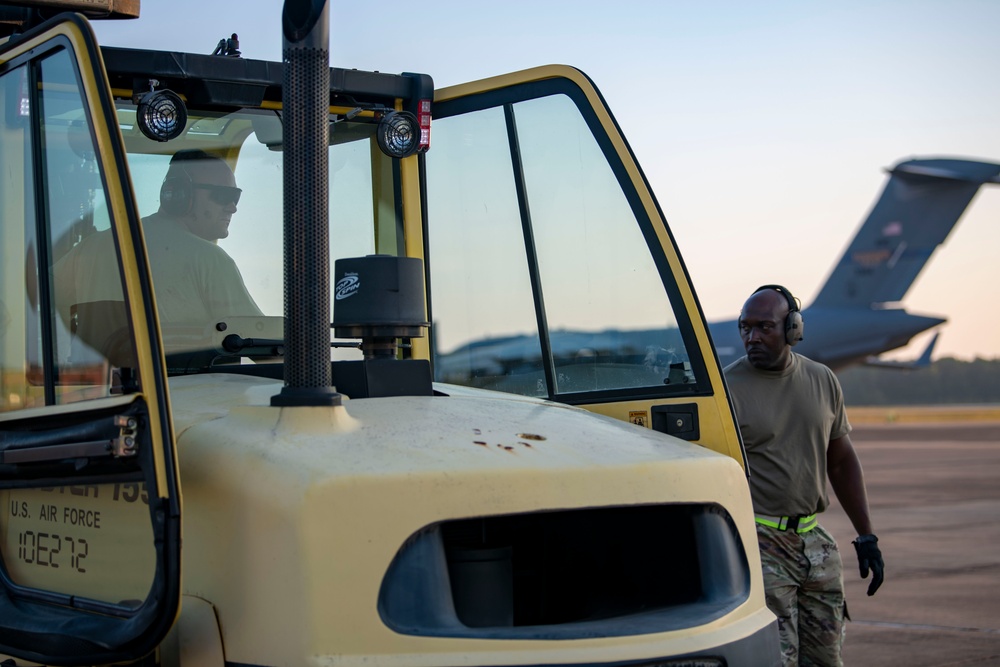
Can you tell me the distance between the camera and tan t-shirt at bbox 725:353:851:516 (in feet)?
16.7

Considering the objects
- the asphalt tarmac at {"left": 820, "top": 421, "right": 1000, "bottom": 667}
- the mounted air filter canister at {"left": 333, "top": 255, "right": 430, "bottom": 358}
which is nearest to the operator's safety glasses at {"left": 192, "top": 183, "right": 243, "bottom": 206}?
the mounted air filter canister at {"left": 333, "top": 255, "right": 430, "bottom": 358}

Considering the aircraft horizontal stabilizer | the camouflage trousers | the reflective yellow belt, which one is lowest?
the aircraft horizontal stabilizer

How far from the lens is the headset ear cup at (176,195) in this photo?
3.52m

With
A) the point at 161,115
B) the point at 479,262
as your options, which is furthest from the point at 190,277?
the point at 479,262

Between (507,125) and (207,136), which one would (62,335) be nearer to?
(207,136)

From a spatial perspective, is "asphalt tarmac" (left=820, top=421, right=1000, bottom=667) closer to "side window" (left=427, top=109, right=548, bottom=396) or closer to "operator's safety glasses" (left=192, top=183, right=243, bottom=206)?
"side window" (left=427, top=109, right=548, bottom=396)

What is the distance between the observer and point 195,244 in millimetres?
3506

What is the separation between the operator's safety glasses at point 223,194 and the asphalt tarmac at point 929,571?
5.06m

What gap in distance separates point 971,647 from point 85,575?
6.35m

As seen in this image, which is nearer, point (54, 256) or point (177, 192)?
point (54, 256)

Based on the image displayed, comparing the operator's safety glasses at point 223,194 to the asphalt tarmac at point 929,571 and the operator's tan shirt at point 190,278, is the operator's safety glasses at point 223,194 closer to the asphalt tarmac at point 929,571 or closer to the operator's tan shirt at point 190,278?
the operator's tan shirt at point 190,278

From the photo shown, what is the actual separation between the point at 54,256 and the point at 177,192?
2.38ft

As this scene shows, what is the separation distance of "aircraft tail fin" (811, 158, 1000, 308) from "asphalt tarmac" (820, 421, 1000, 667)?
14.3 metres

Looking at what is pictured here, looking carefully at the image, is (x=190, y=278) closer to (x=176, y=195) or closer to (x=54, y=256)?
(x=176, y=195)
